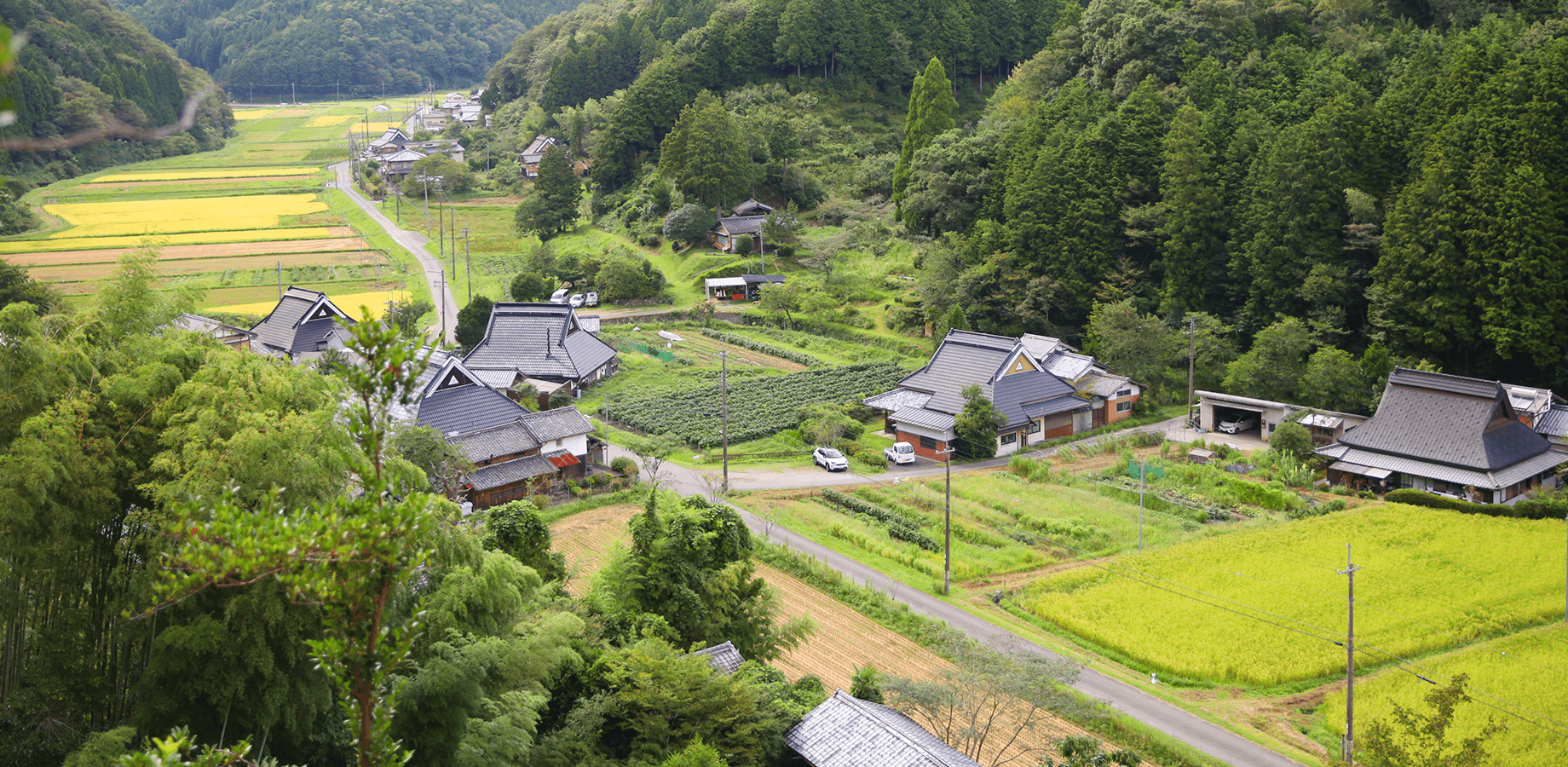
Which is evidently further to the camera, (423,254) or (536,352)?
(423,254)

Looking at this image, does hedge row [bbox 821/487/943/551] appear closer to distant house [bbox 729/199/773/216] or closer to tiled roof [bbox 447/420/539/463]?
tiled roof [bbox 447/420/539/463]

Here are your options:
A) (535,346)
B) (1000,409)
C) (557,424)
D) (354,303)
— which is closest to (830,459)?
(1000,409)

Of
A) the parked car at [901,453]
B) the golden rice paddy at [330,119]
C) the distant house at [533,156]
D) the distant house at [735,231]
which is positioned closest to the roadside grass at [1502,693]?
the parked car at [901,453]

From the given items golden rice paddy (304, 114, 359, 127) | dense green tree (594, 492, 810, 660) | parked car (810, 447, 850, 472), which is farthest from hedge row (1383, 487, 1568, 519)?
golden rice paddy (304, 114, 359, 127)

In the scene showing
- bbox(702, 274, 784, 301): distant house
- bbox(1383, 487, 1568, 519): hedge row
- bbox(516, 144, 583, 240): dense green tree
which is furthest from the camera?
bbox(516, 144, 583, 240): dense green tree

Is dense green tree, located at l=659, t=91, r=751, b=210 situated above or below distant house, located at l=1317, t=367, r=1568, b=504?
above

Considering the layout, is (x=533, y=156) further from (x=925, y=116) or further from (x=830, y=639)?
(x=830, y=639)

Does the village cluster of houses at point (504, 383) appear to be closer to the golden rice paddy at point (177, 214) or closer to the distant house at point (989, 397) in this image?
the distant house at point (989, 397)
